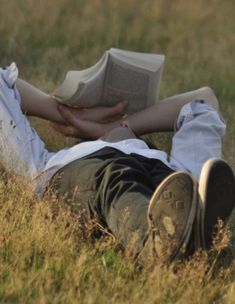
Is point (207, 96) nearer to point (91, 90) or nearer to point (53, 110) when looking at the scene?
point (91, 90)

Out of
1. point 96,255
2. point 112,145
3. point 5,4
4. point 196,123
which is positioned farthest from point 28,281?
point 5,4

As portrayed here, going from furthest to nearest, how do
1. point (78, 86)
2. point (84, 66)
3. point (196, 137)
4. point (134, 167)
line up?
point (84, 66)
point (78, 86)
point (196, 137)
point (134, 167)

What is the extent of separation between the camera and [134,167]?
4.09m

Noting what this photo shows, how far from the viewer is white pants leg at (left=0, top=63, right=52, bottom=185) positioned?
4393mm

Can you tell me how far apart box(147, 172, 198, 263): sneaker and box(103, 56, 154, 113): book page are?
1585mm

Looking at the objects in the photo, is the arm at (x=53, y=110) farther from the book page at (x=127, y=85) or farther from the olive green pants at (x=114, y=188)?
the olive green pants at (x=114, y=188)

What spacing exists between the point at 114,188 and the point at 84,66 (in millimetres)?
4556

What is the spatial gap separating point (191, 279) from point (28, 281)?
2.02 feet

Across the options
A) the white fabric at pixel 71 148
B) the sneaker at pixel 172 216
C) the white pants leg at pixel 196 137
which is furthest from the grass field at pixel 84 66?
the white pants leg at pixel 196 137

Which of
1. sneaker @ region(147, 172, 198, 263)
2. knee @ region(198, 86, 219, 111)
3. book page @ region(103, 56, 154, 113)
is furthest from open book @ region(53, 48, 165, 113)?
sneaker @ region(147, 172, 198, 263)

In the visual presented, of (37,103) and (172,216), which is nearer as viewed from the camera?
(172,216)

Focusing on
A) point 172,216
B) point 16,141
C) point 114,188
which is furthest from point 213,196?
point 16,141

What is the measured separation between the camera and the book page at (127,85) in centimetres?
506

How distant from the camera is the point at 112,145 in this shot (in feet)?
14.5
